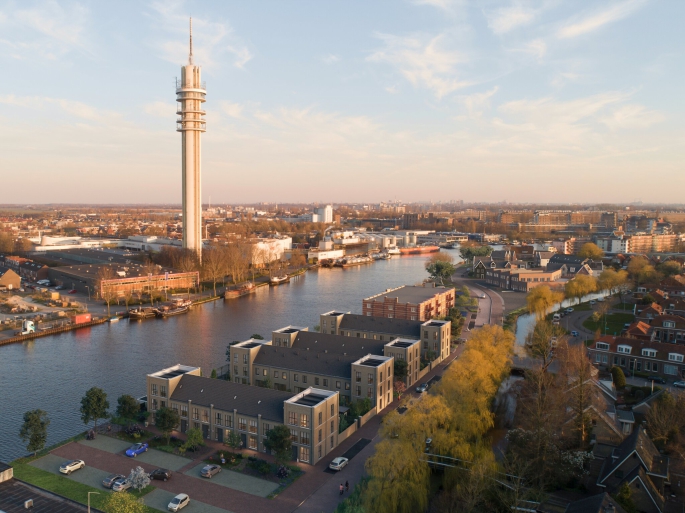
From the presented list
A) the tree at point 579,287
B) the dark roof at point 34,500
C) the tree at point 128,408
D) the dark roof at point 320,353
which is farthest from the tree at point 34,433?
the tree at point 579,287

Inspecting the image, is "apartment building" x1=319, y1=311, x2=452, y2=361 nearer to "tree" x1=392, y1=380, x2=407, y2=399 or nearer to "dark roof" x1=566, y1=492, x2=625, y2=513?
"tree" x1=392, y1=380, x2=407, y2=399

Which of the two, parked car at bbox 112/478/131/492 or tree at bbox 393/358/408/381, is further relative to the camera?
tree at bbox 393/358/408/381

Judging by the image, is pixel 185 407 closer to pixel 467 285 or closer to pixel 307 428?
pixel 307 428

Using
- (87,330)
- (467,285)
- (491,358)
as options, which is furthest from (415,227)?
(491,358)

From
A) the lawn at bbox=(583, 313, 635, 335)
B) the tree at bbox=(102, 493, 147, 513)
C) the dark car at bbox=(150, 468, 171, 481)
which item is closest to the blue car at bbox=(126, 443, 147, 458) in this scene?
the dark car at bbox=(150, 468, 171, 481)

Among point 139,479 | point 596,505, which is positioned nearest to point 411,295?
point 139,479

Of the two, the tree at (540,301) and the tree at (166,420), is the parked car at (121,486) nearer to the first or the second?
the tree at (166,420)

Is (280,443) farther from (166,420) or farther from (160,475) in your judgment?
(166,420)

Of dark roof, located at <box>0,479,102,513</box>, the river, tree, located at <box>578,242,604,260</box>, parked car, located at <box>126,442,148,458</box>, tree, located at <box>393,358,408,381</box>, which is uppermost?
tree, located at <box>578,242,604,260</box>
